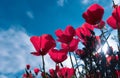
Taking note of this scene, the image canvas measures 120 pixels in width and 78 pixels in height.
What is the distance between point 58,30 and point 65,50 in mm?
270

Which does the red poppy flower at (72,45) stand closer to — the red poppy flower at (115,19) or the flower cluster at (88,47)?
the flower cluster at (88,47)

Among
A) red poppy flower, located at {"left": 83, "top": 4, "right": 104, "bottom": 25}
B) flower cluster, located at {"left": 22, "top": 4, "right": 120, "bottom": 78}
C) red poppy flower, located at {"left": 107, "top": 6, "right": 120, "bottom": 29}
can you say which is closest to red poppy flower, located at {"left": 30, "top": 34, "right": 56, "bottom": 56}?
flower cluster, located at {"left": 22, "top": 4, "right": 120, "bottom": 78}

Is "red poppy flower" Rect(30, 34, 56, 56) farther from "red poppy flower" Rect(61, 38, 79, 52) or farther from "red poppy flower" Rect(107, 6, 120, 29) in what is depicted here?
"red poppy flower" Rect(107, 6, 120, 29)

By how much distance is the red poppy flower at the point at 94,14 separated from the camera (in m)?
2.54

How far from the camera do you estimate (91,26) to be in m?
2.78

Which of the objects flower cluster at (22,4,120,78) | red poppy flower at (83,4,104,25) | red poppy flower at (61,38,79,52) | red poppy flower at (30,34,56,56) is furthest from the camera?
red poppy flower at (61,38,79,52)

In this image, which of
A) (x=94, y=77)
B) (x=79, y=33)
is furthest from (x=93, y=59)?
(x=79, y=33)

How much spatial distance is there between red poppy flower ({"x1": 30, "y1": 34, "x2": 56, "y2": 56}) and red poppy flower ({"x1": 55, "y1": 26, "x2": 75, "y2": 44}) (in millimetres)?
130

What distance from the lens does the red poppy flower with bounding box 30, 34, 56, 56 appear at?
9.29 ft

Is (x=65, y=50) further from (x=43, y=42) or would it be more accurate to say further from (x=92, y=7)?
(x=92, y=7)

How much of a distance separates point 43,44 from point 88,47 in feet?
2.57

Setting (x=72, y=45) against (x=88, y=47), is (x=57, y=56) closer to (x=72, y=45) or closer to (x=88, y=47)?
(x=72, y=45)

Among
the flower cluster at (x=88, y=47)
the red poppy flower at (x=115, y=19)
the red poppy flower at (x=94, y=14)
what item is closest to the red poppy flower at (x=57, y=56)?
the flower cluster at (x=88, y=47)

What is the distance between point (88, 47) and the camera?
7.16 ft
